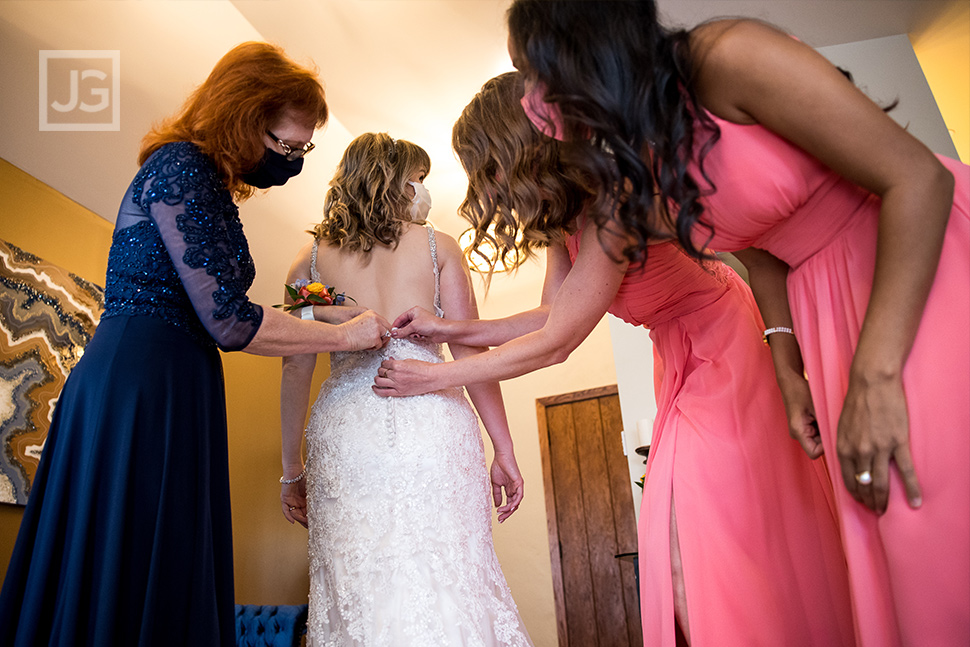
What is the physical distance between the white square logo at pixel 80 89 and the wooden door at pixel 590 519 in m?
4.12

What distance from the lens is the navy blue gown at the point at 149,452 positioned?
1300 mm

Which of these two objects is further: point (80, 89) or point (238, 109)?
point (80, 89)

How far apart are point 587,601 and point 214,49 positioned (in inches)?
192

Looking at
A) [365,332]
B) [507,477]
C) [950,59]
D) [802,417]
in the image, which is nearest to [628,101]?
[802,417]

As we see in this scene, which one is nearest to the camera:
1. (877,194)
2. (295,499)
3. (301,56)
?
(877,194)

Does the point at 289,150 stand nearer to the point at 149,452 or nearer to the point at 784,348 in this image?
the point at 149,452

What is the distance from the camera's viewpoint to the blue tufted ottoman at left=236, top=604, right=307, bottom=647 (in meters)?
3.17

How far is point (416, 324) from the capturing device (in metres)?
2.07

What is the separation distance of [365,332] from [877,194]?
134 cm

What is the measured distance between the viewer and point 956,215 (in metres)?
1.04

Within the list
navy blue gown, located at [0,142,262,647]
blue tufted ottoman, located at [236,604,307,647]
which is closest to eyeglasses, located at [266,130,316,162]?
navy blue gown, located at [0,142,262,647]

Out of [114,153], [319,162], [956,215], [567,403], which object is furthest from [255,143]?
[567,403]

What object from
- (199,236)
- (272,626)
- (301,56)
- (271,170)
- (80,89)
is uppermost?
(301,56)

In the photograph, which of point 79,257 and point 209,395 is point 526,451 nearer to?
point 79,257
